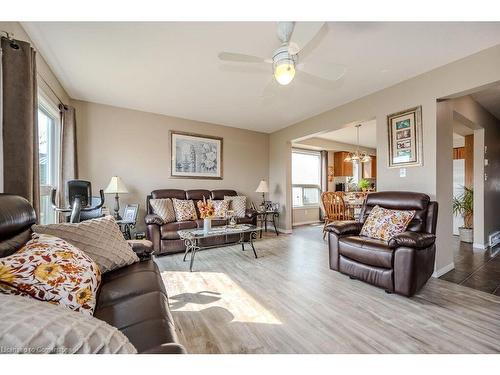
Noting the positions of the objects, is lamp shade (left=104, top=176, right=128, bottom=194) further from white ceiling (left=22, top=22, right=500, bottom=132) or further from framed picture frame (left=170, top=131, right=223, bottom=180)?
white ceiling (left=22, top=22, right=500, bottom=132)

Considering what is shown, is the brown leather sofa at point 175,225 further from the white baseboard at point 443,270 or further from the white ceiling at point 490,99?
the white ceiling at point 490,99

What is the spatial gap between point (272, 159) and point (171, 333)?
16.6 ft

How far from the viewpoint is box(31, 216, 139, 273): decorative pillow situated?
1461mm

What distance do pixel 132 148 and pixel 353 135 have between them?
17.7 feet

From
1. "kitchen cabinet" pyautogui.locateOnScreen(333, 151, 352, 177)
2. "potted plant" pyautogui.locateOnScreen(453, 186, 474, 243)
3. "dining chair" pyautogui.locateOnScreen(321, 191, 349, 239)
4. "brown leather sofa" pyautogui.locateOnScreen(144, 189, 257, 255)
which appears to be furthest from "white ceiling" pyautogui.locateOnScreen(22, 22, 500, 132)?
"kitchen cabinet" pyautogui.locateOnScreen(333, 151, 352, 177)

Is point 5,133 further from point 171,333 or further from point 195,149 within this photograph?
point 195,149

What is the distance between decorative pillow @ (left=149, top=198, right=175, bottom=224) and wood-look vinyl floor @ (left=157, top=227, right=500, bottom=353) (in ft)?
3.47

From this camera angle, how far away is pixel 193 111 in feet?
13.7

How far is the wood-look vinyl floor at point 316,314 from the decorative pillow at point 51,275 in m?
0.77

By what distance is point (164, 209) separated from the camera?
380 centimetres

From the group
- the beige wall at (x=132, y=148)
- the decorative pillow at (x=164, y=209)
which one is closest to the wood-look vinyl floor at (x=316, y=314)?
the decorative pillow at (x=164, y=209)

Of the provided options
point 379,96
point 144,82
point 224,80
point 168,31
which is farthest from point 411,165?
point 144,82

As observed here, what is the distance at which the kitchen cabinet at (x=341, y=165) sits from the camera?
7219 millimetres

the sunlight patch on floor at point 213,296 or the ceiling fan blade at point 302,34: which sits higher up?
the ceiling fan blade at point 302,34
